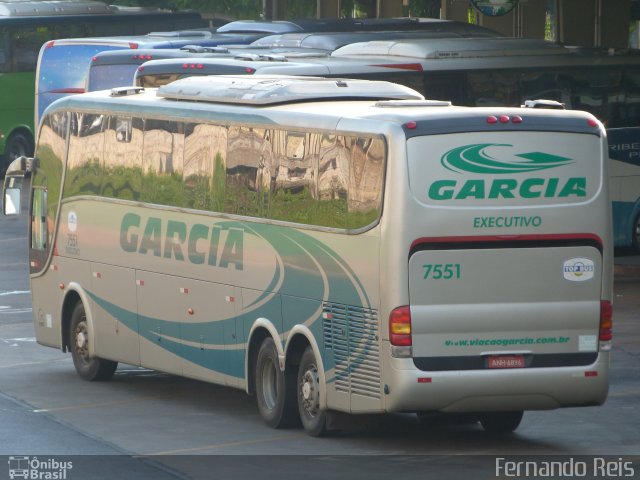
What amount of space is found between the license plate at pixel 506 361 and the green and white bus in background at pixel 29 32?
2978 cm

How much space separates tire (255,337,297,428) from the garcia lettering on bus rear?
2378 mm

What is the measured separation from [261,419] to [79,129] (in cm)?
448

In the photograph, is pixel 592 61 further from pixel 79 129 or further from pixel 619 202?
pixel 79 129

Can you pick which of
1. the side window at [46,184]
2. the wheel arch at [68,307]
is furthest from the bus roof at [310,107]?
the wheel arch at [68,307]

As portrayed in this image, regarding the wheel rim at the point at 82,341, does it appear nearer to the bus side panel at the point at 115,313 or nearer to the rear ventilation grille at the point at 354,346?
the bus side panel at the point at 115,313

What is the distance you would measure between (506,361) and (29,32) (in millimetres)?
30958

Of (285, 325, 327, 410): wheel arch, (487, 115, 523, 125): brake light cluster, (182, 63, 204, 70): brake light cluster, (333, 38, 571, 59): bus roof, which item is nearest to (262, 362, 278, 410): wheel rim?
(285, 325, 327, 410): wheel arch

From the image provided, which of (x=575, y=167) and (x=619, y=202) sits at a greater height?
(x=575, y=167)

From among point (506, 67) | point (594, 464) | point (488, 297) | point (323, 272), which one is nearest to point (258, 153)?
point (323, 272)

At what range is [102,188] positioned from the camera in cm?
1764

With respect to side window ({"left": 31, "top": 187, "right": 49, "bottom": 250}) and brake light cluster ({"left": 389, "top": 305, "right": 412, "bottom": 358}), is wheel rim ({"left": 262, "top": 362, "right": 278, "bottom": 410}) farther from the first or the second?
side window ({"left": 31, "top": 187, "right": 49, "bottom": 250})

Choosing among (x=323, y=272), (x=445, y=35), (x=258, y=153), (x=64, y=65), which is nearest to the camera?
(x=323, y=272)

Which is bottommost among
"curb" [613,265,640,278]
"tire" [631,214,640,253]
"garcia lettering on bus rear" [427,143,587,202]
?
"curb" [613,265,640,278]

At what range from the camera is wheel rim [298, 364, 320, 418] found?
14117 millimetres
